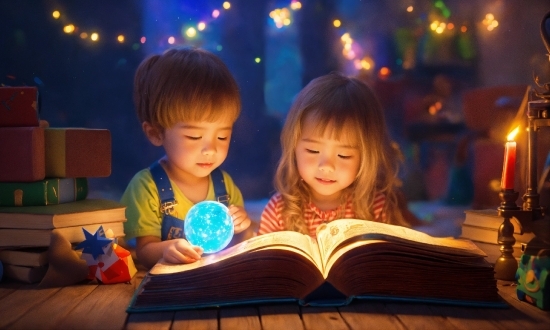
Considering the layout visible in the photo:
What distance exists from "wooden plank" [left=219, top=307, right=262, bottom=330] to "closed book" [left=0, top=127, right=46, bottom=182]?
100cm

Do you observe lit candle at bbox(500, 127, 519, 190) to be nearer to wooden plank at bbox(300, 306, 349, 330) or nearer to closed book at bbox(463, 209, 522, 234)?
closed book at bbox(463, 209, 522, 234)

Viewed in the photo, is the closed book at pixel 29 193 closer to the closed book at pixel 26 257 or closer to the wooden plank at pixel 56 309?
the closed book at pixel 26 257

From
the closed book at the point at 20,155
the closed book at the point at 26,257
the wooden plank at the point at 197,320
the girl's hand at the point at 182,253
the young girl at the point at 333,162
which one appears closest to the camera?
the wooden plank at the point at 197,320

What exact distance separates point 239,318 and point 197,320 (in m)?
0.12

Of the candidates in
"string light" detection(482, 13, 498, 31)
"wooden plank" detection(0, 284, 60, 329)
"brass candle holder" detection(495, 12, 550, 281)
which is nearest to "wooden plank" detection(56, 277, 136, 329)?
"wooden plank" detection(0, 284, 60, 329)

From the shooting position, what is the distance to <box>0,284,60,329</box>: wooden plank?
1.86 meters

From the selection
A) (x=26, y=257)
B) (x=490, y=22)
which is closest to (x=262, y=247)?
(x=26, y=257)

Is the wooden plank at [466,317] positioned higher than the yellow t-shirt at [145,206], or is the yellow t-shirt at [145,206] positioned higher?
the yellow t-shirt at [145,206]

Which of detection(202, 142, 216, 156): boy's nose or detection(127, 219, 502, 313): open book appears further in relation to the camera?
detection(202, 142, 216, 156): boy's nose

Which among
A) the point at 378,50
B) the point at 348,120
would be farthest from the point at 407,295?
the point at 378,50

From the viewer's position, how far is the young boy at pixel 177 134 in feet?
8.39

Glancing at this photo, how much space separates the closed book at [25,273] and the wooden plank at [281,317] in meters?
0.89

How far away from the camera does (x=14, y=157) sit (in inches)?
94.0

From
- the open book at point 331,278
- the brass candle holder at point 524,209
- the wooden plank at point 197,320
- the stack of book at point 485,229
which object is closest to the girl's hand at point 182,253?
the open book at point 331,278
